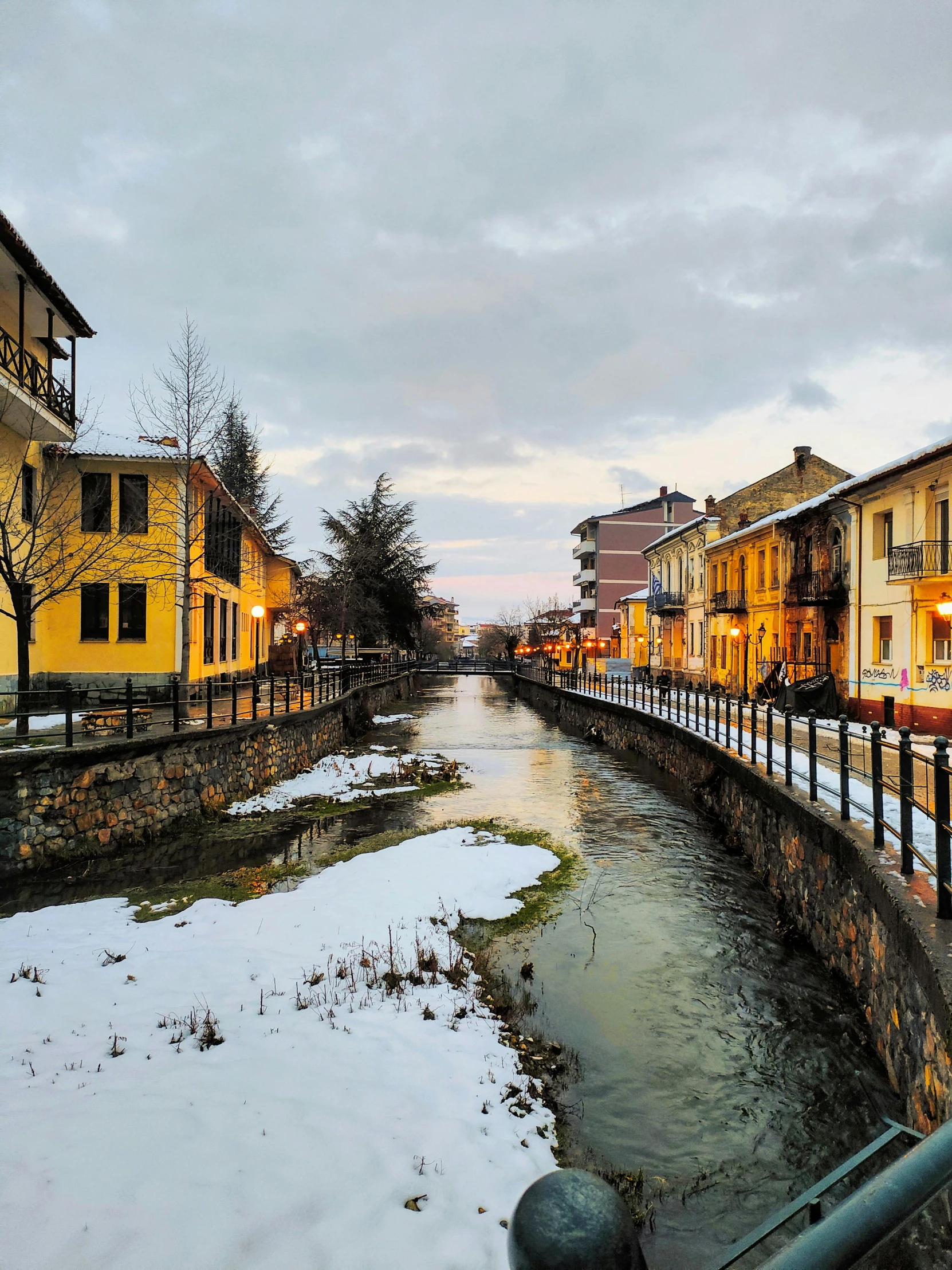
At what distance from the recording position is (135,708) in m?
13.2

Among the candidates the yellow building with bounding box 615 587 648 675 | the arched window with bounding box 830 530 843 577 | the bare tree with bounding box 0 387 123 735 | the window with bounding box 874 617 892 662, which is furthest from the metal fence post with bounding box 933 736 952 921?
the yellow building with bounding box 615 587 648 675

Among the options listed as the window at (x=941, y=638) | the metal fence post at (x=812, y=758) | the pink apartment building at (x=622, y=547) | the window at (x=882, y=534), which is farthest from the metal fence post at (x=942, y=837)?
the pink apartment building at (x=622, y=547)

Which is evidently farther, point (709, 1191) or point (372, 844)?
point (372, 844)

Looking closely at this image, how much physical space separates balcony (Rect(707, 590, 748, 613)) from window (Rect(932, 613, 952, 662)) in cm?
1147

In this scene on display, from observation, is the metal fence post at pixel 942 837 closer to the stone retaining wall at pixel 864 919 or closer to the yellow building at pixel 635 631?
the stone retaining wall at pixel 864 919

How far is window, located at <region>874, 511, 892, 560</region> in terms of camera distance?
70.4ft

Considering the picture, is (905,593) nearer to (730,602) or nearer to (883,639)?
(883,639)

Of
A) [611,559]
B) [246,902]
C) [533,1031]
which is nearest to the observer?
[533,1031]

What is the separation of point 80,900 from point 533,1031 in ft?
20.3

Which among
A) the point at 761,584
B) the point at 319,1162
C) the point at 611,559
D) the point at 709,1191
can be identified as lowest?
the point at 709,1191

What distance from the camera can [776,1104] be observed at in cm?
541

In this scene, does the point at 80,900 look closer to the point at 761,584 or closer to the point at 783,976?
the point at 783,976

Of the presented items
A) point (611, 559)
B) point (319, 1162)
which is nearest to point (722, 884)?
point (319, 1162)

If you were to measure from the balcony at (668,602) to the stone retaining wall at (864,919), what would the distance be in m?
28.2
